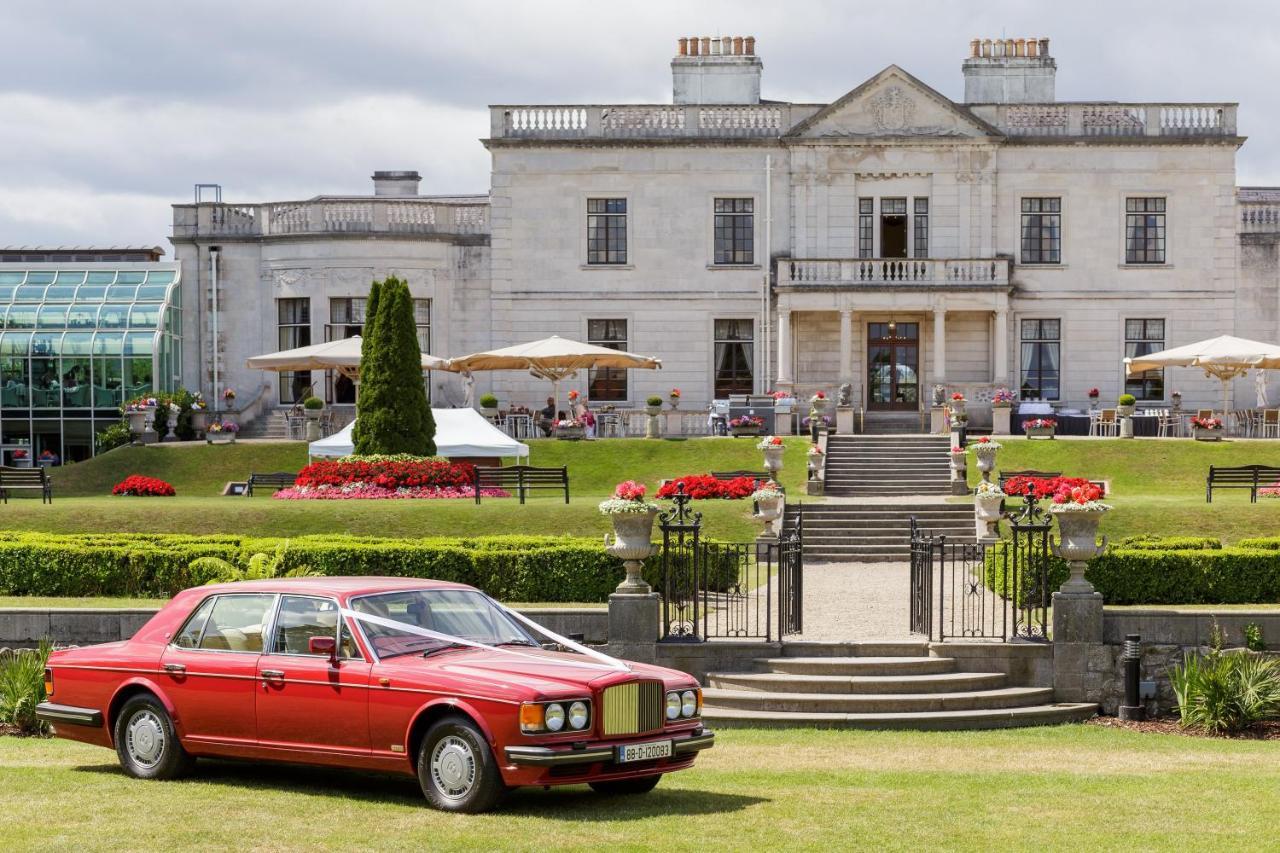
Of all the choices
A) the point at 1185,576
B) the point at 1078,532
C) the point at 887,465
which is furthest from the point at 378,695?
the point at 887,465

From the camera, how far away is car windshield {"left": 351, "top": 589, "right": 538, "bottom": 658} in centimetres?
1115

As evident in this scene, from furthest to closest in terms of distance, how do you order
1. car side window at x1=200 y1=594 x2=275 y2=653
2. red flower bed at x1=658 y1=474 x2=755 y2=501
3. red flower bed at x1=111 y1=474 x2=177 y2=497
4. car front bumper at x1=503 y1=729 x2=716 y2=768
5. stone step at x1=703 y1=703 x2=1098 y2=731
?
red flower bed at x1=111 y1=474 x2=177 y2=497, red flower bed at x1=658 y1=474 x2=755 y2=501, stone step at x1=703 y1=703 x2=1098 y2=731, car side window at x1=200 y1=594 x2=275 y2=653, car front bumper at x1=503 y1=729 x2=716 y2=768

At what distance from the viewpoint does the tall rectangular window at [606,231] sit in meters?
45.6

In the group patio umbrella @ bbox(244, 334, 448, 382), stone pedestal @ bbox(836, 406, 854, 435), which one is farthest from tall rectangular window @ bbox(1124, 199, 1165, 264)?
patio umbrella @ bbox(244, 334, 448, 382)

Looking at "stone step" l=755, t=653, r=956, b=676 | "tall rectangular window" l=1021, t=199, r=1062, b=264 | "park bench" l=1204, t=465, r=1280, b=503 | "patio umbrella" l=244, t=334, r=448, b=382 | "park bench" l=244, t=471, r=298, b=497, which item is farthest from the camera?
"tall rectangular window" l=1021, t=199, r=1062, b=264

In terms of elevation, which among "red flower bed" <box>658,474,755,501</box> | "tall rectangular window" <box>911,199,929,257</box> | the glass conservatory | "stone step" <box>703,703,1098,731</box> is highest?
"tall rectangular window" <box>911,199,929,257</box>

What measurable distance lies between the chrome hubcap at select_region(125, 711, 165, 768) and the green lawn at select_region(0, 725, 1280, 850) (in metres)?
0.24

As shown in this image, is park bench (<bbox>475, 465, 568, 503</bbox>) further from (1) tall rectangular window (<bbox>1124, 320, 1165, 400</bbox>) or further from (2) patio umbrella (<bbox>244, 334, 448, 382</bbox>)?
(1) tall rectangular window (<bbox>1124, 320, 1165, 400</bbox>)

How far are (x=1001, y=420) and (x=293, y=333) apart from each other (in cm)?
1894

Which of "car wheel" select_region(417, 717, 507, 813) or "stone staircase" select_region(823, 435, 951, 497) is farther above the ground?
"stone staircase" select_region(823, 435, 951, 497)

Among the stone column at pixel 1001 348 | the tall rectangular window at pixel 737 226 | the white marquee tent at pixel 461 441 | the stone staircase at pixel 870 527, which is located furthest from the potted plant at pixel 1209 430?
the white marquee tent at pixel 461 441

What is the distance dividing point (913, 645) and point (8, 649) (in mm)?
8745

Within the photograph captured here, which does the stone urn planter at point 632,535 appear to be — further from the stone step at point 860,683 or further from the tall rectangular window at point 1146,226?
the tall rectangular window at point 1146,226

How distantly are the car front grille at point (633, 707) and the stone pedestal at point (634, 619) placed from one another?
521 centimetres
